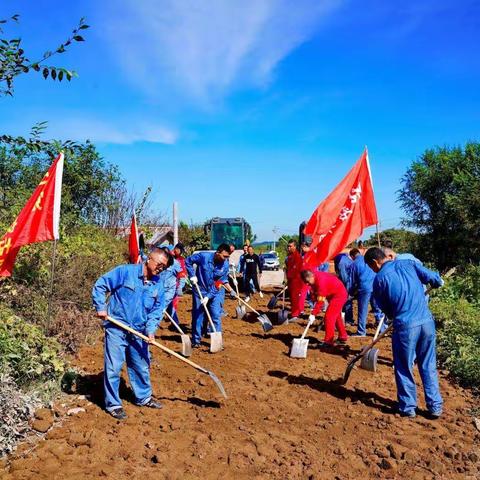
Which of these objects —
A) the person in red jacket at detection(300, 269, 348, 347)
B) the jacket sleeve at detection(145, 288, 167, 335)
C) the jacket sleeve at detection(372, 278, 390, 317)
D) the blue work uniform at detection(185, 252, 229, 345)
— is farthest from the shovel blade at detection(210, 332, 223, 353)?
the jacket sleeve at detection(372, 278, 390, 317)

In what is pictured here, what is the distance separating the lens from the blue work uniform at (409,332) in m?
4.77

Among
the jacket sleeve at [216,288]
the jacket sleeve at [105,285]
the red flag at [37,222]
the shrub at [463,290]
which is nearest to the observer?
the jacket sleeve at [105,285]

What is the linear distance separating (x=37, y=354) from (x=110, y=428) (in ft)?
4.32

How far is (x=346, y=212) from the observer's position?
7488 mm

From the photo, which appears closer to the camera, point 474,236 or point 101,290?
point 101,290

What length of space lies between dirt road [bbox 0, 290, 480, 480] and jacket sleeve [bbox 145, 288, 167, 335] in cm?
91

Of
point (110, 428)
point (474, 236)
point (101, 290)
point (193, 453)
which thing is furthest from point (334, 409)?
point (474, 236)

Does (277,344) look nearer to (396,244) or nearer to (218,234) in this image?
(218,234)

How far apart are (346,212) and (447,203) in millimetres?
9772

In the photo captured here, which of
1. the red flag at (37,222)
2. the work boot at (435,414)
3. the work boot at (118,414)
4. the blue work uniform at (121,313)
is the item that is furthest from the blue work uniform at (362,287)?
the red flag at (37,222)

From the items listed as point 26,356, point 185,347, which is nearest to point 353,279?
point 185,347

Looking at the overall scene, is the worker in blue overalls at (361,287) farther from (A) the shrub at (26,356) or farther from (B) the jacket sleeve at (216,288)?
(A) the shrub at (26,356)

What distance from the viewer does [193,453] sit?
13.5ft

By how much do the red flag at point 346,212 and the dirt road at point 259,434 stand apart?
201cm
